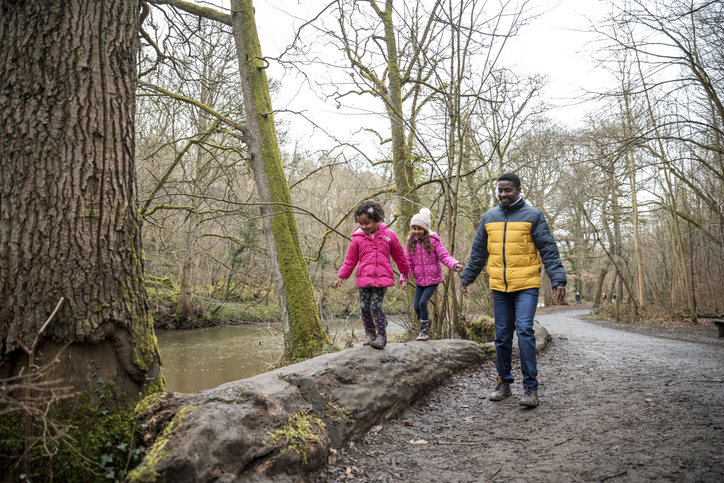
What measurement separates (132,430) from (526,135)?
704 inches

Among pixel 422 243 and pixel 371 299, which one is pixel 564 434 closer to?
pixel 371 299

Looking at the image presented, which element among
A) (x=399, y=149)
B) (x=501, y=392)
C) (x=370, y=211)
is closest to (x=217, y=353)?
(x=399, y=149)

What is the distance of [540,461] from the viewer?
2590 mm

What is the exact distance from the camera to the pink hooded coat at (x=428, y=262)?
5016 mm

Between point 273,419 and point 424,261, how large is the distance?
303 cm

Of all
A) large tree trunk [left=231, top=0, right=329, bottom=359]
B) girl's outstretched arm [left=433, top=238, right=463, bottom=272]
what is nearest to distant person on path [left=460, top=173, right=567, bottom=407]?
girl's outstretched arm [left=433, top=238, right=463, bottom=272]

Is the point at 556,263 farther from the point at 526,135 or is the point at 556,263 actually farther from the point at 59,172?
the point at 526,135

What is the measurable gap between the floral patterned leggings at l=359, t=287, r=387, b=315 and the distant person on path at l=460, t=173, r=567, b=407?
110cm

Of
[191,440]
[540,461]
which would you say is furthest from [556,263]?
[191,440]

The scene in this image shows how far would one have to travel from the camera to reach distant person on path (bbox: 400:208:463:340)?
502 centimetres

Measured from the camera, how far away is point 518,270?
374 cm

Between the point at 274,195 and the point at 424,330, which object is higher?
the point at 274,195

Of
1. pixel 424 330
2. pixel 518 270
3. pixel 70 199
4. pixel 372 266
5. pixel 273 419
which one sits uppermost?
pixel 70 199

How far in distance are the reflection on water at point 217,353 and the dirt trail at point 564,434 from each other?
345 centimetres
